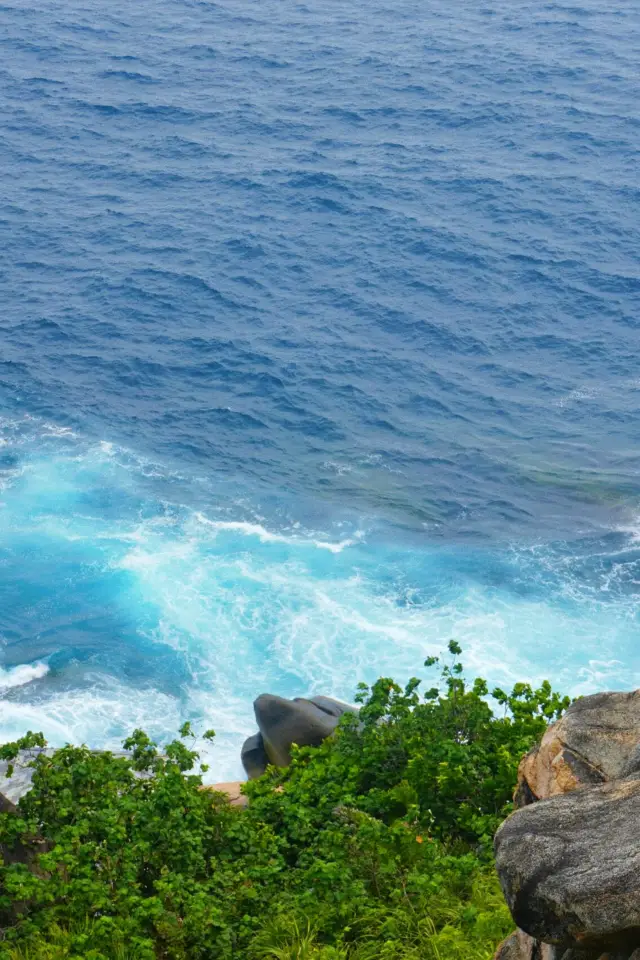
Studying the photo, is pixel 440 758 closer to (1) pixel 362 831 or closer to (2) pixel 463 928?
(1) pixel 362 831

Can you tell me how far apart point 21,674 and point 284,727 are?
1237 cm

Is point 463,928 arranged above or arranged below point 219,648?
below

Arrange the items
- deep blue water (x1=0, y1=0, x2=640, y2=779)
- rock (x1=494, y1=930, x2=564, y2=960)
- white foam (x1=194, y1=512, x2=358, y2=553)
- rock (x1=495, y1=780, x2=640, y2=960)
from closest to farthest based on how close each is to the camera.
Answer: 1. rock (x1=495, y1=780, x2=640, y2=960)
2. rock (x1=494, y1=930, x2=564, y2=960)
3. deep blue water (x1=0, y1=0, x2=640, y2=779)
4. white foam (x1=194, y1=512, x2=358, y2=553)

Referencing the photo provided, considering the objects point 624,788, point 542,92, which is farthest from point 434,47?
point 624,788

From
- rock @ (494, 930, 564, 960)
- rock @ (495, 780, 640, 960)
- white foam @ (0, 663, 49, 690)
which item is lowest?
rock @ (494, 930, 564, 960)

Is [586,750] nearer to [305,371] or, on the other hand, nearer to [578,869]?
[578,869]

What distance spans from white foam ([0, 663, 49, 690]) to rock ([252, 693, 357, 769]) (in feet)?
33.5

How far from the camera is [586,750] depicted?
1728 cm

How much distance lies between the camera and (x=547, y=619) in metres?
49.8

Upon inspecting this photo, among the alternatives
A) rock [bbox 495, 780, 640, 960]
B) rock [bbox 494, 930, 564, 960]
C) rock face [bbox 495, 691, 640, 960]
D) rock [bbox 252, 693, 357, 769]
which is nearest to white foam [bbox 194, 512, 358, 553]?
rock [bbox 252, 693, 357, 769]

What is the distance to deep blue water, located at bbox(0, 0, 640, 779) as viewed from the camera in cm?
4859

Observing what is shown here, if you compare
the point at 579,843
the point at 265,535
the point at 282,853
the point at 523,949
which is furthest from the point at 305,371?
the point at 579,843

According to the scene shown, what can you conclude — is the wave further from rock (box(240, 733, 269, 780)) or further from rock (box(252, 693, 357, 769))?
rock (box(252, 693, 357, 769))

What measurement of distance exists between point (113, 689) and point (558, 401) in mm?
31337
